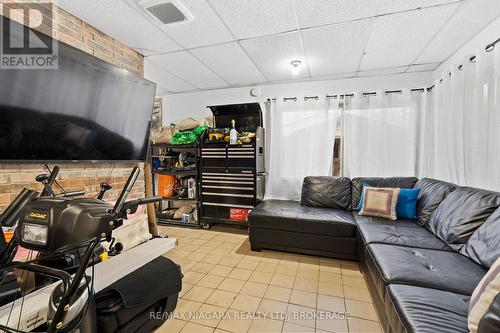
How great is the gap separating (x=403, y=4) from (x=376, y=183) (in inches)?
77.1

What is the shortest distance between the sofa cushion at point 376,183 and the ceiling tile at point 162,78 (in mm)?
3032

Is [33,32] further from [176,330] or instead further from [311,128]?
[311,128]

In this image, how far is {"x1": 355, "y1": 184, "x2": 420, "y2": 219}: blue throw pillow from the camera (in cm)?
248

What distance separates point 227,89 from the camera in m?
3.83

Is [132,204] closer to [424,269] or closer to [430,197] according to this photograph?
[424,269]

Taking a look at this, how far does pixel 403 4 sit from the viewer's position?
5.71 feet

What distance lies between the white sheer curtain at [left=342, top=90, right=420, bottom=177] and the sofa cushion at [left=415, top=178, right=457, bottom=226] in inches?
22.3

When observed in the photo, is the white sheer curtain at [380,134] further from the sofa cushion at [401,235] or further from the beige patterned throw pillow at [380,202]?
the sofa cushion at [401,235]

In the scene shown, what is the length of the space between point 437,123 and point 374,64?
106 cm

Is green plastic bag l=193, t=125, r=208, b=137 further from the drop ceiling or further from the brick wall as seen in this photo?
the brick wall

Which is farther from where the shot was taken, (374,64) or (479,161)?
(374,64)

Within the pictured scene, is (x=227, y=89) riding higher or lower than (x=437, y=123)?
higher

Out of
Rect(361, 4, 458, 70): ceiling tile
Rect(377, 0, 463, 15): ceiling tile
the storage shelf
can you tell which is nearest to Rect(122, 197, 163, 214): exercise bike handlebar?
Rect(377, 0, 463, 15): ceiling tile

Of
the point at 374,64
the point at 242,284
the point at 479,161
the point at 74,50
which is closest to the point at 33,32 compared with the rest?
the point at 74,50
